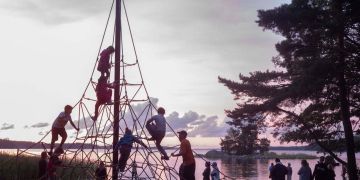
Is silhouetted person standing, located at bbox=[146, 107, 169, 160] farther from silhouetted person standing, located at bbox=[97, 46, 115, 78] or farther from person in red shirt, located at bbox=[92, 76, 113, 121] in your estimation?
silhouetted person standing, located at bbox=[97, 46, 115, 78]

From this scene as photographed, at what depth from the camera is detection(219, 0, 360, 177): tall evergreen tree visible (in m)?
20.2

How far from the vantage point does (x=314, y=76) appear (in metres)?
19.7

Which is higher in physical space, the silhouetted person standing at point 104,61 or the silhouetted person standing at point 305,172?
the silhouetted person standing at point 104,61

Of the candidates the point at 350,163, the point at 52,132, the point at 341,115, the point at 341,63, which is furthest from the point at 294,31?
the point at 52,132

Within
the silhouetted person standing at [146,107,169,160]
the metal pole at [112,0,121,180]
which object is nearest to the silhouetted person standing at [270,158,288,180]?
the silhouetted person standing at [146,107,169,160]

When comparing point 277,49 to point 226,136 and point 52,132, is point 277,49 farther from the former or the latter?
point 226,136

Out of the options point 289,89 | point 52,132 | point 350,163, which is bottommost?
point 350,163

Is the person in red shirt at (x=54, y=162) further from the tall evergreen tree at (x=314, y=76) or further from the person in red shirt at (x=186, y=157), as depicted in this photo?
the tall evergreen tree at (x=314, y=76)

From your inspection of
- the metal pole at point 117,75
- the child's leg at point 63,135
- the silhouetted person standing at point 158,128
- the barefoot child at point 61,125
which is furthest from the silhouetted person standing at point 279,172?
the child's leg at point 63,135

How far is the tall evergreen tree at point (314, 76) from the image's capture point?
20.2 meters

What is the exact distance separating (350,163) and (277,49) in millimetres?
6692

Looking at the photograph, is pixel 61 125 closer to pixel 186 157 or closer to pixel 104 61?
pixel 104 61

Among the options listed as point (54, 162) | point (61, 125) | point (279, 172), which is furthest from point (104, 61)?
point (279, 172)

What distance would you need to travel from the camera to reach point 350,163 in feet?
67.4
